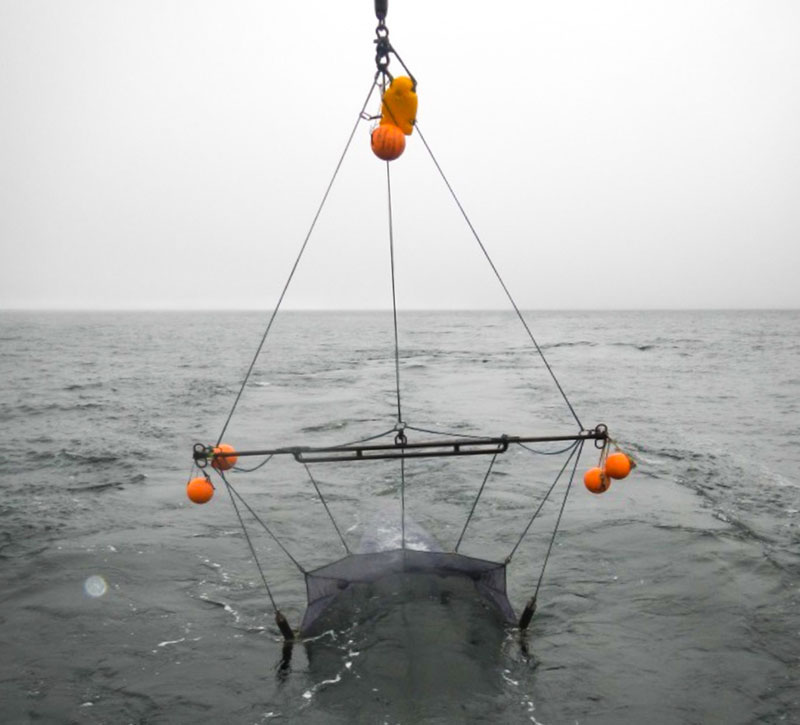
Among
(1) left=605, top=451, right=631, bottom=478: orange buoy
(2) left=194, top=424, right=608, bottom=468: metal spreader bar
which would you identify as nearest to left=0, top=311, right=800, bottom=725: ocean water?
(1) left=605, top=451, right=631, bottom=478: orange buoy

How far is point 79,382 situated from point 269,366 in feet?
42.8

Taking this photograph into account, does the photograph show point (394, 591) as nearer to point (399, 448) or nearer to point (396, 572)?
point (396, 572)

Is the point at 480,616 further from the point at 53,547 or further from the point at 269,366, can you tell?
the point at 269,366

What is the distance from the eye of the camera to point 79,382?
29.2 metres

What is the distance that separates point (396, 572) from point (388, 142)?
5326mm

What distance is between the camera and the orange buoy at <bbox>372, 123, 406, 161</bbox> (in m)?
5.42

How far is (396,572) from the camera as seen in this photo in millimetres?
7215

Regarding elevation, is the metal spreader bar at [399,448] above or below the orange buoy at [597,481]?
above

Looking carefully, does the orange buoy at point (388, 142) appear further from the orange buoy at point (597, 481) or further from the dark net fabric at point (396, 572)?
the dark net fabric at point (396, 572)

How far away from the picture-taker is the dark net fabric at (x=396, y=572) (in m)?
6.60

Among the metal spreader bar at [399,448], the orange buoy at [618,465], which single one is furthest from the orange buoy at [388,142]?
the orange buoy at [618,465]

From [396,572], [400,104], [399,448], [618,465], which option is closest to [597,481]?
[618,465]

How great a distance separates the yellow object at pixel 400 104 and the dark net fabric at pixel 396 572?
504cm

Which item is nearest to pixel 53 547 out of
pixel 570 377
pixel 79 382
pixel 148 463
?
pixel 148 463
